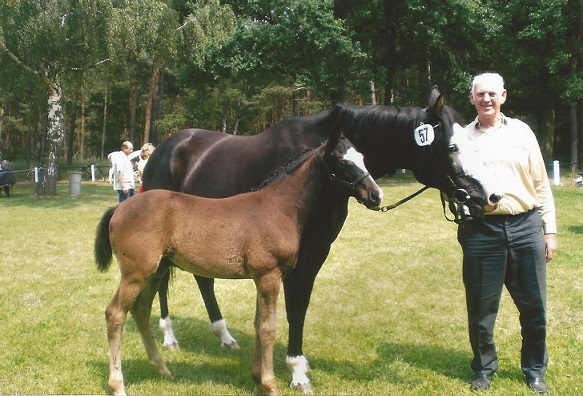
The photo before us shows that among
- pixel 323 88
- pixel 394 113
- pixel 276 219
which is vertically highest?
pixel 323 88

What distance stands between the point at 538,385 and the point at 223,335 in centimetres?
292

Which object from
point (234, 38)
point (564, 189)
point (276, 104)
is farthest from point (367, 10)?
point (276, 104)

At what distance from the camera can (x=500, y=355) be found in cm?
475

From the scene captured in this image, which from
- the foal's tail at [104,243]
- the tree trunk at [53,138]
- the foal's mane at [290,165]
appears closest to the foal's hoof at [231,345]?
the foal's tail at [104,243]

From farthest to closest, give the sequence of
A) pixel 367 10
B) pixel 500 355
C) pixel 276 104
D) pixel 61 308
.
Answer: pixel 276 104
pixel 367 10
pixel 61 308
pixel 500 355

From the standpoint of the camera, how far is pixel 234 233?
138 inches

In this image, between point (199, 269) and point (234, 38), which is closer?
point (199, 269)

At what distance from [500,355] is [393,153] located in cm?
235

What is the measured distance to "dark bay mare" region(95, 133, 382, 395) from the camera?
3488 millimetres

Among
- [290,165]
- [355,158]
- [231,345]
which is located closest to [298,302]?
[290,165]

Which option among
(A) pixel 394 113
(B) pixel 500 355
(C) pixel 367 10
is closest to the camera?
(A) pixel 394 113

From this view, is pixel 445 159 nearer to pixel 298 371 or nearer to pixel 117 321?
pixel 298 371

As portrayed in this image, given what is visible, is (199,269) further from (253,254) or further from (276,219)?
(276,219)

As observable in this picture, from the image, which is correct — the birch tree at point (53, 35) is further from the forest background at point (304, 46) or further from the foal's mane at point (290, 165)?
the foal's mane at point (290, 165)
